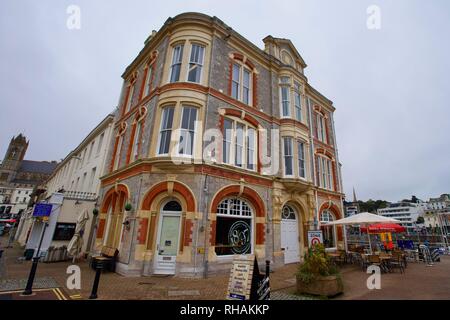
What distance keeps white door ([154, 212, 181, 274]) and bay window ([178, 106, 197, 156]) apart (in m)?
3.17

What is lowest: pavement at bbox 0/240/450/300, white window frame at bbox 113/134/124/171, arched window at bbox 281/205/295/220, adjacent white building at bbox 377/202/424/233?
pavement at bbox 0/240/450/300

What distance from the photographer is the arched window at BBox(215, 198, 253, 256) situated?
11.0 m

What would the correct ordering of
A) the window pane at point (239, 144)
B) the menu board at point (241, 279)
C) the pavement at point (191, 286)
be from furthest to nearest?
the window pane at point (239, 144) < the pavement at point (191, 286) < the menu board at point (241, 279)

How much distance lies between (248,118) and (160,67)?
6068 mm

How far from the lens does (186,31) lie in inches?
499

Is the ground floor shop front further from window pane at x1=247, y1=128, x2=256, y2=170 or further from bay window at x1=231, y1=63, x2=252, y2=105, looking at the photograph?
bay window at x1=231, y1=63, x2=252, y2=105

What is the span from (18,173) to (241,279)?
387ft

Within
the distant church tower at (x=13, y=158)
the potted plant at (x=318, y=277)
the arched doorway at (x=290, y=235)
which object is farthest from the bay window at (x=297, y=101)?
the distant church tower at (x=13, y=158)

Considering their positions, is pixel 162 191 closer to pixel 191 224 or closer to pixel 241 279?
pixel 191 224

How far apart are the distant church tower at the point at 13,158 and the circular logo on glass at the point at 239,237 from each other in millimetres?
112415

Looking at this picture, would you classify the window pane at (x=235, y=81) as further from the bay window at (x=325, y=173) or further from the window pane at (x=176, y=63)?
the bay window at (x=325, y=173)

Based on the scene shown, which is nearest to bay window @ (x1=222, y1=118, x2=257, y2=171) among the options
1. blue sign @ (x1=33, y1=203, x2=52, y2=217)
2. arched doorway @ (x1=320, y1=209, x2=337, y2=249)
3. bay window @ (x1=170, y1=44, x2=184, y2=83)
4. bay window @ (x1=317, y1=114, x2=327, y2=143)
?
bay window @ (x1=170, y1=44, x2=184, y2=83)

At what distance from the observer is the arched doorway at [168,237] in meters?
9.81
